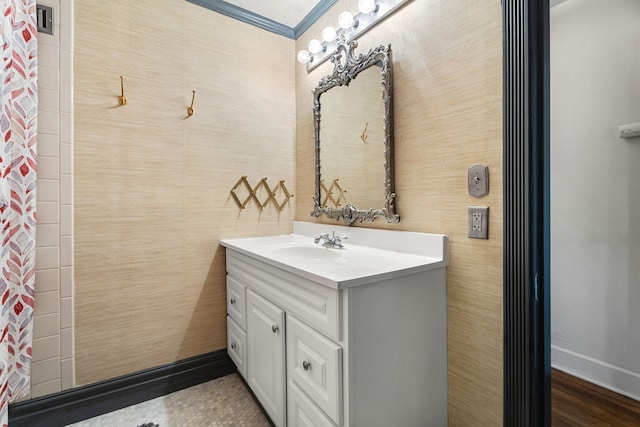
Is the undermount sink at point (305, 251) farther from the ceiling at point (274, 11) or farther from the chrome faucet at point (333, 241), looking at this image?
the ceiling at point (274, 11)

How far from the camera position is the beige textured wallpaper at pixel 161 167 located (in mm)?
1542

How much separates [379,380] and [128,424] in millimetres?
1314

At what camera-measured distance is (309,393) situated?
1.08 metres

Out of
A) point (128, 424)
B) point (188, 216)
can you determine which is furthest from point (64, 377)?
point (188, 216)

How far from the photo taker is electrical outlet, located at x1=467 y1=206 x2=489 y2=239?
109 cm

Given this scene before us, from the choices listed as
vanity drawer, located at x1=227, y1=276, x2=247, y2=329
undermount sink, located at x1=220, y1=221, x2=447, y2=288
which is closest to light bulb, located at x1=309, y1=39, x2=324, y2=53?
undermount sink, located at x1=220, y1=221, x2=447, y2=288

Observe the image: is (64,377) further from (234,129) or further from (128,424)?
(234,129)

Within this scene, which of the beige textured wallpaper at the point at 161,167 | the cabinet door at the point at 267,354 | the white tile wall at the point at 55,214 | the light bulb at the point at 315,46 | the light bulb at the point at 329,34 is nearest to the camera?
the cabinet door at the point at 267,354

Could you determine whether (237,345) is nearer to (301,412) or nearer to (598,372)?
(301,412)

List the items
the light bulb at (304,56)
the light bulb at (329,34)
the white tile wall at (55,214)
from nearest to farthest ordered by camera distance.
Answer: the white tile wall at (55,214)
the light bulb at (329,34)
the light bulb at (304,56)

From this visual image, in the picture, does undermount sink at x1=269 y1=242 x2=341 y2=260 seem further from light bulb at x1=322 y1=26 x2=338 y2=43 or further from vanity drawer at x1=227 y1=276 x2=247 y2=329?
light bulb at x1=322 y1=26 x2=338 y2=43

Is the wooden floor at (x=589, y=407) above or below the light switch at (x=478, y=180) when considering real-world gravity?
below

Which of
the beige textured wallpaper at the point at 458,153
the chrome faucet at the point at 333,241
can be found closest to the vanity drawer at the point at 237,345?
the chrome faucet at the point at 333,241

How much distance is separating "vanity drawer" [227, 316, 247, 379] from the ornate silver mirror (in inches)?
32.6
